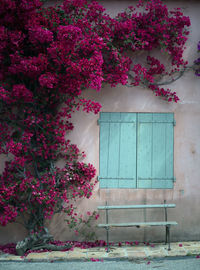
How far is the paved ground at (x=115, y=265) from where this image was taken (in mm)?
5129

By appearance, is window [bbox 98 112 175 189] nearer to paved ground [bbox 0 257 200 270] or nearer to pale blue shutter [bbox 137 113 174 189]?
pale blue shutter [bbox 137 113 174 189]

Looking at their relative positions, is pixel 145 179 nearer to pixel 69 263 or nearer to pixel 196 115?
pixel 196 115

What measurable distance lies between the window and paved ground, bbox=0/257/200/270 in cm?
139

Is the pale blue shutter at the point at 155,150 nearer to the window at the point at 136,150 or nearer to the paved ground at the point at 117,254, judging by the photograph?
the window at the point at 136,150

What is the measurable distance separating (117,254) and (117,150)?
1.76m

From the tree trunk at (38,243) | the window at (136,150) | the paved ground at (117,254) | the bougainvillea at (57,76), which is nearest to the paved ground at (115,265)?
the paved ground at (117,254)

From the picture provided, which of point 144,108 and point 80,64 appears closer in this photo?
point 80,64

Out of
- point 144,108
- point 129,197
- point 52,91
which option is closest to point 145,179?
point 129,197

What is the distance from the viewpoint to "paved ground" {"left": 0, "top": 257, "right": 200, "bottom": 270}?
5129 mm

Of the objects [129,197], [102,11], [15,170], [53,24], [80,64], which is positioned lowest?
[129,197]

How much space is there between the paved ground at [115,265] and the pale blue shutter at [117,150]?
1416 mm

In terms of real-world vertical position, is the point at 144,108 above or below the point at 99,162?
above

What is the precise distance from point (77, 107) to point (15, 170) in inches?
60.6

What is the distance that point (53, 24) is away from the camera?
Answer: 5848mm
